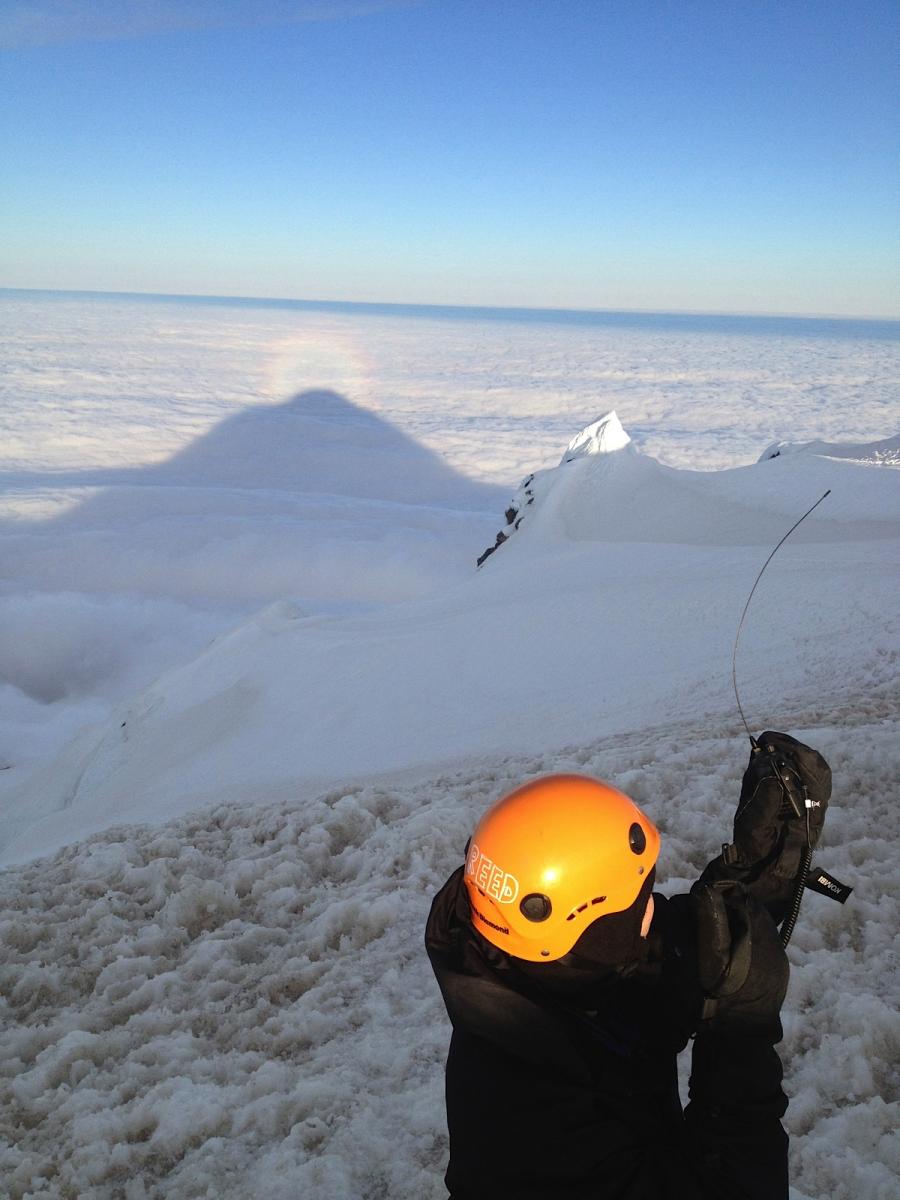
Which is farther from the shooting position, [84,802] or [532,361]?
[532,361]

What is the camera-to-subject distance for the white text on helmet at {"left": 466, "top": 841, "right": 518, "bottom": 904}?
1.28 m

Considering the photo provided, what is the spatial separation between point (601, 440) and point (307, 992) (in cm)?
1149

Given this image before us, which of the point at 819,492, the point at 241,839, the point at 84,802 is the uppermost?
the point at 819,492

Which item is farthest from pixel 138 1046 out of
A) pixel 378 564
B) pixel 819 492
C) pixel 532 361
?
pixel 532 361

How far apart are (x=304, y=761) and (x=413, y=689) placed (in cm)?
115

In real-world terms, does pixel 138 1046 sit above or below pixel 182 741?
above

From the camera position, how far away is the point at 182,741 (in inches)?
270

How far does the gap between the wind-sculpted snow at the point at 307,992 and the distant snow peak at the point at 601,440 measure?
30.8 ft

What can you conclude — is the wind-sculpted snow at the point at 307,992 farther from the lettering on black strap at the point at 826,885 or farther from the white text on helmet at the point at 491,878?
the white text on helmet at the point at 491,878

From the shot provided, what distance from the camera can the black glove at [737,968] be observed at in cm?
117

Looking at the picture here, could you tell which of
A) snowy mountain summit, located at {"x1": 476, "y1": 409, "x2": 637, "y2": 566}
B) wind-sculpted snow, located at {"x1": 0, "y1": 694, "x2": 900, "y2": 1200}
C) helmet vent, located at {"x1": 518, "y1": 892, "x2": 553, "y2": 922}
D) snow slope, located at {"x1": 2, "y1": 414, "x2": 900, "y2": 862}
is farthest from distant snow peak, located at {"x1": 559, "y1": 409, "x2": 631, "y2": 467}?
helmet vent, located at {"x1": 518, "y1": 892, "x2": 553, "y2": 922}

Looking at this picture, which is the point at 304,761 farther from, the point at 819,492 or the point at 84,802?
the point at 819,492

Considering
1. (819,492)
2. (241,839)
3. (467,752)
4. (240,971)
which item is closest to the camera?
(240,971)

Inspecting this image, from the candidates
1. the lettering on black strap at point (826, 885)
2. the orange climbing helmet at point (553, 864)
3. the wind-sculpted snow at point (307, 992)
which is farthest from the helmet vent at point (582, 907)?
the wind-sculpted snow at point (307, 992)
